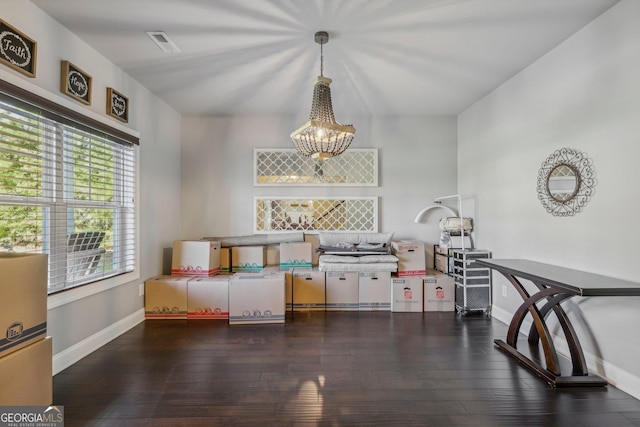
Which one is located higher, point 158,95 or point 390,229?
point 158,95

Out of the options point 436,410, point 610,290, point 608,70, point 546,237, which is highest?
point 608,70

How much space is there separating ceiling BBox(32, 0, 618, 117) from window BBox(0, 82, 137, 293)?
76 cm

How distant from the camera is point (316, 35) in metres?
2.42

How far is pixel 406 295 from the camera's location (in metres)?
3.68

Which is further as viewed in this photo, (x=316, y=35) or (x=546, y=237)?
(x=546, y=237)

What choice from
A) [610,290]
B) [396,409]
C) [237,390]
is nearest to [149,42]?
[237,390]

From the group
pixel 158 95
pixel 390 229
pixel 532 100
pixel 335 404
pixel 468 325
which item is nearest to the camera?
pixel 335 404

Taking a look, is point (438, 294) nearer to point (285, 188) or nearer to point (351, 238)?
point (351, 238)

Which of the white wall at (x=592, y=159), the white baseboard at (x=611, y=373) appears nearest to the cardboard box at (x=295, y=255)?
the white wall at (x=592, y=159)

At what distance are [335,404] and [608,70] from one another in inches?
118

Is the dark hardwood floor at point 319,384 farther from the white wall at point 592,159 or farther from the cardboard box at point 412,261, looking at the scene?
the cardboard box at point 412,261

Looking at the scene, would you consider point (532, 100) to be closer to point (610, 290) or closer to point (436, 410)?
point (610, 290)

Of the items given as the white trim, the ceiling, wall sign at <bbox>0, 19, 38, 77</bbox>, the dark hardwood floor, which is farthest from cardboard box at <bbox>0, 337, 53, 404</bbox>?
the ceiling

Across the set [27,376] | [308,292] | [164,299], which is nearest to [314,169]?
[308,292]
